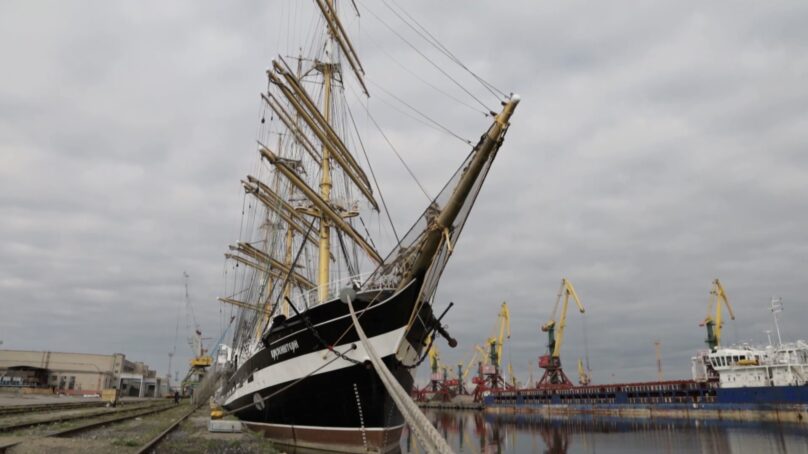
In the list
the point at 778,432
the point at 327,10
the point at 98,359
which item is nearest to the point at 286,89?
the point at 327,10

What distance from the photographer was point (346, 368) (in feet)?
49.1

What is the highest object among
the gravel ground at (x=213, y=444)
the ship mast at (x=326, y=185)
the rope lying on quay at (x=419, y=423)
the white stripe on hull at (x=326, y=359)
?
the ship mast at (x=326, y=185)

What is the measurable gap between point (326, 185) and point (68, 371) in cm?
8756

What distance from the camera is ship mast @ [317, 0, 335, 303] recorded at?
21.0 metres

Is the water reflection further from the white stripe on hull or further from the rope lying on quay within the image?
the rope lying on quay

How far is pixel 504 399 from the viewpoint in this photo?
78.8 meters

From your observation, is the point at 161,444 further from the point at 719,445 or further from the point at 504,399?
the point at 504,399

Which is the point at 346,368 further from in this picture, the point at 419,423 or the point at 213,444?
the point at 419,423

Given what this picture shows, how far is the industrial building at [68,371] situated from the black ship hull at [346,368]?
75508 millimetres

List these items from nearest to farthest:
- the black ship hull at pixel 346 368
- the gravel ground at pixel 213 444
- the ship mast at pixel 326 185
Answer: the gravel ground at pixel 213 444 → the black ship hull at pixel 346 368 → the ship mast at pixel 326 185

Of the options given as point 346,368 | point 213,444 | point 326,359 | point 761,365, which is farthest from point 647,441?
point 761,365

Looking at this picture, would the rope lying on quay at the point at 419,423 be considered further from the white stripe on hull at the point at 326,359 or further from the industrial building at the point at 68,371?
the industrial building at the point at 68,371

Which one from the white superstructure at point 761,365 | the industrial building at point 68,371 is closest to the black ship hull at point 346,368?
the white superstructure at point 761,365

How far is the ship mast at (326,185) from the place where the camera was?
21.0 m
